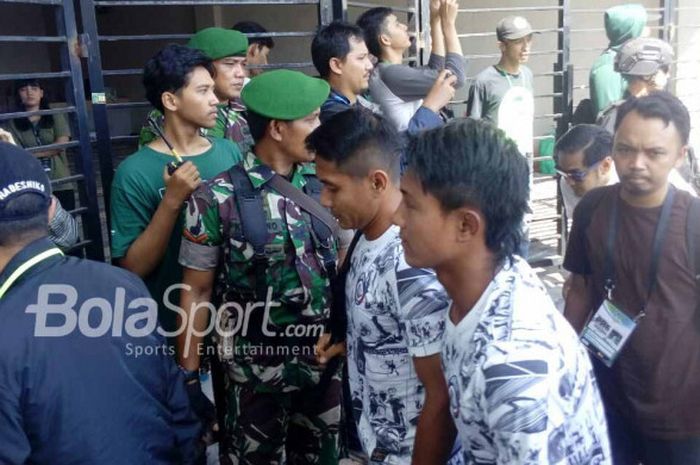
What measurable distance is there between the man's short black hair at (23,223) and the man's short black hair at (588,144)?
2113 millimetres

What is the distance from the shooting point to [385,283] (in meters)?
1.84

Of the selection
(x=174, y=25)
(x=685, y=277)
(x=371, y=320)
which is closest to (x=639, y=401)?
(x=685, y=277)

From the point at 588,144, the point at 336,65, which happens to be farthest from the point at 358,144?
the point at 336,65

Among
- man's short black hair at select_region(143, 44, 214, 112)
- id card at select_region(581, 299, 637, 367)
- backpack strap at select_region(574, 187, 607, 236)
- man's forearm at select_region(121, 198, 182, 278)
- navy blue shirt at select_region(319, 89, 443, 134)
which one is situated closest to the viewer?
id card at select_region(581, 299, 637, 367)

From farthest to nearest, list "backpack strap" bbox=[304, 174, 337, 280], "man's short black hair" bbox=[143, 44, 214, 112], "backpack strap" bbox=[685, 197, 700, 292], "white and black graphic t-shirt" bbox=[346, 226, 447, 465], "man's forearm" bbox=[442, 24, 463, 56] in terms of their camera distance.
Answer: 1. "man's forearm" bbox=[442, 24, 463, 56]
2. "man's short black hair" bbox=[143, 44, 214, 112]
3. "backpack strap" bbox=[304, 174, 337, 280]
4. "backpack strap" bbox=[685, 197, 700, 292]
5. "white and black graphic t-shirt" bbox=[346, 226, 447, 465]

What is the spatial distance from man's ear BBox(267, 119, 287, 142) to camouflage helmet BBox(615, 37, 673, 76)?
2.54 metres

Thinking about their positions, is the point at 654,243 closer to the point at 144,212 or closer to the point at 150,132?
the point at 144,212

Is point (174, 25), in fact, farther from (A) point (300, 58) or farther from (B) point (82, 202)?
(B) point (82, 202)

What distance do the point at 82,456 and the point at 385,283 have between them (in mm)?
838

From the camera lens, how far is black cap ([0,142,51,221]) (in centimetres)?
163

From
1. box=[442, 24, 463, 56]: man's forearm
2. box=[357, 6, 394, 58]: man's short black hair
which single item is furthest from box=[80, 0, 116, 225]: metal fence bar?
box=[442, 24, 463, 56]: man's forearm

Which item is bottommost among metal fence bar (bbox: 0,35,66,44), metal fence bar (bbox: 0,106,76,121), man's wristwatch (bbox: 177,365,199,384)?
man's wristwatch (bbox: 177,365,199,384)

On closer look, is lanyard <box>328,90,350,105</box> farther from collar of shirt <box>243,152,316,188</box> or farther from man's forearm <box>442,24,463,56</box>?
collar of shirt <box>243,152,316,188</box>

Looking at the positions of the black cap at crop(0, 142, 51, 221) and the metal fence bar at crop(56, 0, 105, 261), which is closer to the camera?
the black cap at crop(0, 142, 51, 221)
